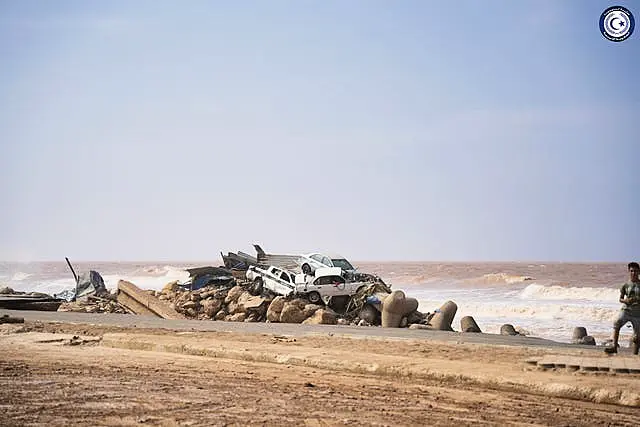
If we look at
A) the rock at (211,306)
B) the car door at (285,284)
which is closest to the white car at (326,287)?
the car door at (285,284)

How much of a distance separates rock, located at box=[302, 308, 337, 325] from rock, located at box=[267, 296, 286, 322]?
1.53 meters

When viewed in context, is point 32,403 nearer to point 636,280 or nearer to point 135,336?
point 135,336

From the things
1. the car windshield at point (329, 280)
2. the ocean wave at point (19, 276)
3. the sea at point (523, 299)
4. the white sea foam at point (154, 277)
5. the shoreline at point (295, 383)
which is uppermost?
the car windshield at point (329, 280)

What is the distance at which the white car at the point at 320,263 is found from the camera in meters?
29.7

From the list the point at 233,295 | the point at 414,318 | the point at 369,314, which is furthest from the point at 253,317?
the point at 414,318

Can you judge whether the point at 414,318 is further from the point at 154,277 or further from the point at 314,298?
the point at 154,277

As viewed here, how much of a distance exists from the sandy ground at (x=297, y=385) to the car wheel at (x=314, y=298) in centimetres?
1185

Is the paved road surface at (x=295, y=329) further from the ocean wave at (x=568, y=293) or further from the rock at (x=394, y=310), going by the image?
the ocean wave at (x=568, y=293)

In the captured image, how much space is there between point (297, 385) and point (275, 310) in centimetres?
1556

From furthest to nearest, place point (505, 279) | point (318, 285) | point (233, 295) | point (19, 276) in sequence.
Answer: point (19, 276), point (505, 279), point (233, 295), point (318, 285)

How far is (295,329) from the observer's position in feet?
64.6

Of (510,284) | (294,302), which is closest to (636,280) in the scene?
(294,302)

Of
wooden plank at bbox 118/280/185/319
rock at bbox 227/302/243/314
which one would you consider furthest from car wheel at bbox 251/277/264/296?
wooden plank at bbox 118/280/185/319

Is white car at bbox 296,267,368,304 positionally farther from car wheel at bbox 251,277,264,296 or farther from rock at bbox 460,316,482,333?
rock at bbox 460,316,482,333
